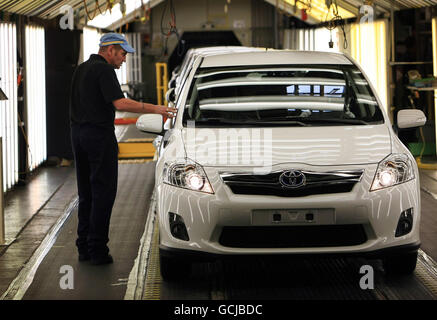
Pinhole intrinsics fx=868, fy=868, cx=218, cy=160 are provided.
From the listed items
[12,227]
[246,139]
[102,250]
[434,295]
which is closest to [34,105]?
[12,227]

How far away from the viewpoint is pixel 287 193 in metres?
5.30

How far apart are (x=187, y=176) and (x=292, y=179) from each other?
660 millimetres

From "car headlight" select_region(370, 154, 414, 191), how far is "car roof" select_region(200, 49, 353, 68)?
140 cm

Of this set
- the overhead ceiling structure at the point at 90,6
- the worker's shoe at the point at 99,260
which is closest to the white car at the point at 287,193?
the worker's shoe at the point at 99,260

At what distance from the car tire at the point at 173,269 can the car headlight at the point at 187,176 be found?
1.71 feet

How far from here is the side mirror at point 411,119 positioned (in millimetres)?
6211

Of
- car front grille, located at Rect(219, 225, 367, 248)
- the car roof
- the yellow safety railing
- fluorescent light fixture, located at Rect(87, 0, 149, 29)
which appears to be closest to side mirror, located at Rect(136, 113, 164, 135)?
the car roof

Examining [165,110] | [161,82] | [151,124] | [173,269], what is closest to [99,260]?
[173,269]

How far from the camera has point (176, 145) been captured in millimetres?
5781

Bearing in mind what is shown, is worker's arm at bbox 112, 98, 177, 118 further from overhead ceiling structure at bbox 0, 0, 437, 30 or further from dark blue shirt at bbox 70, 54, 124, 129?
overhead ceiling structure at bbox 0, 0, 437, 30

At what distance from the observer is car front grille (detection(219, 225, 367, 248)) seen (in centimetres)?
530

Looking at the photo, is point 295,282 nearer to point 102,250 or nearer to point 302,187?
point 302,187

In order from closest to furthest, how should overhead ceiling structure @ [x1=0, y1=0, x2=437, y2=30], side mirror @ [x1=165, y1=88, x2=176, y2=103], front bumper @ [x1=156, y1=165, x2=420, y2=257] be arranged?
front bumper @ [x1=156, y1=165, x2=420, y2=257] → overhead ceiling structure @ [x1=0, y1=0, x2=437, y2=30] → side mirror @ [x1=165, y1=88, x2=176, y2=103]

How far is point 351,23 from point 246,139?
37.6ft
